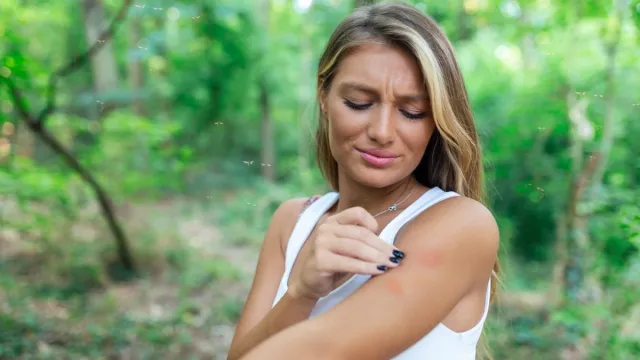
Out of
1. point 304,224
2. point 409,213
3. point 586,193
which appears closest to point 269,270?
point 304,224

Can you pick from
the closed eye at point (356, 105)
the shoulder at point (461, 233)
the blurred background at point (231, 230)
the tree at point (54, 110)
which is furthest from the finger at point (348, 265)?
the tree at point (54, 110)

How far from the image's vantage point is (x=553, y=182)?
7.12m

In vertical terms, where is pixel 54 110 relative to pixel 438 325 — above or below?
below

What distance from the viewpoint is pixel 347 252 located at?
1.25 metres

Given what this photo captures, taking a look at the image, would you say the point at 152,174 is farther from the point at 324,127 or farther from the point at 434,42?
the point at 434,42

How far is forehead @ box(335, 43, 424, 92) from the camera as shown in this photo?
4.55 feet

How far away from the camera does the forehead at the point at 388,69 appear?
4.55ft

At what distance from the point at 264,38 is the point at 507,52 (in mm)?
5232

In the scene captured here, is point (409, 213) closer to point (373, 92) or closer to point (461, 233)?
point (461, 233)

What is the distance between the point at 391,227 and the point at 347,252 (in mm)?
222

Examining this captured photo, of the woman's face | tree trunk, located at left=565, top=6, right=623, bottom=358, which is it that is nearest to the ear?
the woman's face

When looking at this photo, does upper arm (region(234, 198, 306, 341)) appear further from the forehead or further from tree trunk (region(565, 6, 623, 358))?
tree trunk (region(565, 6, 623, 358))

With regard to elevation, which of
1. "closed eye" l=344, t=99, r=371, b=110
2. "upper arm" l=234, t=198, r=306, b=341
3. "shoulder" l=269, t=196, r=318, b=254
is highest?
"closed eye" l=344, t=99, r=371, b=110

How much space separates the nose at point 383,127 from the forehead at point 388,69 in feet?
0.21
